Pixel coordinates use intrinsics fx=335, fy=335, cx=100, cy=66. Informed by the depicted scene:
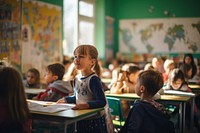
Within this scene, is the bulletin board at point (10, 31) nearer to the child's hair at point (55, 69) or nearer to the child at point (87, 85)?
the child's hair at point (55, 69)

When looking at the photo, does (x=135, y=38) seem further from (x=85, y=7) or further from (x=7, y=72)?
(x=7, y=72)

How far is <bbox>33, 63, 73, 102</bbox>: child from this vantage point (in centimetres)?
356

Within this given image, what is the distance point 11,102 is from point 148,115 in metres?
1.00

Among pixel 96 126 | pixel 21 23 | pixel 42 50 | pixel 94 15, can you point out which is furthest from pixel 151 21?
pixel 96 126

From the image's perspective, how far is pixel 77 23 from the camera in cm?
745

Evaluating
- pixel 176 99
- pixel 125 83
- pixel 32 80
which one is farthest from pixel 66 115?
pixel 32 80

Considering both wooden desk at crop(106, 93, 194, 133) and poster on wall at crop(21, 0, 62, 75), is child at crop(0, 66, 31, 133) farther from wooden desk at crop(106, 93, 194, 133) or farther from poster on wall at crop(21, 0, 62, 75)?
poster on wall at crop(21, 0, 62, 75)

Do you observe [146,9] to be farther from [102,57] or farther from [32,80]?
[32,80]

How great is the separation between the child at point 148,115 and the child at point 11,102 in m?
0.79

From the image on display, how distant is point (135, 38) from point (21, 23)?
168 inches

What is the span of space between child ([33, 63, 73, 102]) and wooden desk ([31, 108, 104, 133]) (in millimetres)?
869

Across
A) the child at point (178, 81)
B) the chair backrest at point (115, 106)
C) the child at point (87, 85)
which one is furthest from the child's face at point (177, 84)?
the child at point (87, 85)

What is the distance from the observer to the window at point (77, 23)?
281 inches

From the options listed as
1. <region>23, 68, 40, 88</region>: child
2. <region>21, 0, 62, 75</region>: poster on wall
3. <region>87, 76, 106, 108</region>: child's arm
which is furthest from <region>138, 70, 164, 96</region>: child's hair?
<region>21, 0, 62, 75</region>: poster on wall
